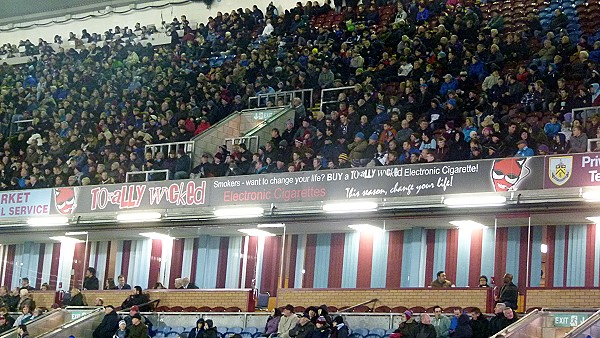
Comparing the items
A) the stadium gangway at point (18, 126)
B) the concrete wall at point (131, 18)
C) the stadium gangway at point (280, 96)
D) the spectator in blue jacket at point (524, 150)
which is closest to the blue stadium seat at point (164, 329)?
the spectator in blue jacket at point (524, 150)

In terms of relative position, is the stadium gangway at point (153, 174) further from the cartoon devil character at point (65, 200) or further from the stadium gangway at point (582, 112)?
the stadium gangway at point (582, 112)

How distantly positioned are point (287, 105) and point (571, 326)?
12.1m

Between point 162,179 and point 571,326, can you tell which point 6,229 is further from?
point 571,326

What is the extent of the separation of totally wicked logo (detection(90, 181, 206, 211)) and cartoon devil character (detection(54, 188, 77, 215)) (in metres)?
0.56

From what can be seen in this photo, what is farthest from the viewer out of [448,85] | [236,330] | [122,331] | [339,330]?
[448,85]

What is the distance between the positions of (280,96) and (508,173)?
977cm

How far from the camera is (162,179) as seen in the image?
2588cm

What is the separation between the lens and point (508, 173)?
19609mm

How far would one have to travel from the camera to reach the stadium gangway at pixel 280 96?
27.9m

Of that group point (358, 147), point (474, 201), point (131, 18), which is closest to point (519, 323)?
point (474, 201)

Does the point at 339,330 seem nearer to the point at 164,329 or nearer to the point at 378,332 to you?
the point at 378,332

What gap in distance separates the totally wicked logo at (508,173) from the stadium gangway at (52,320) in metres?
8.91

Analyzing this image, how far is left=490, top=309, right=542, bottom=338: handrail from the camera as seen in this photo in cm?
1622

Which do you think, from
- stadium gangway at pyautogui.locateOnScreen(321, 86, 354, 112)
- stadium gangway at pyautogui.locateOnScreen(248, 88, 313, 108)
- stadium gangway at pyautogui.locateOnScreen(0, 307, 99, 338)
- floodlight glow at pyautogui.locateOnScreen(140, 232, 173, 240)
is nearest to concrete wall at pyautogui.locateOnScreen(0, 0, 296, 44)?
stadium gangway at pyautogui.locateOnScreen(248, 88, 313, 108)
